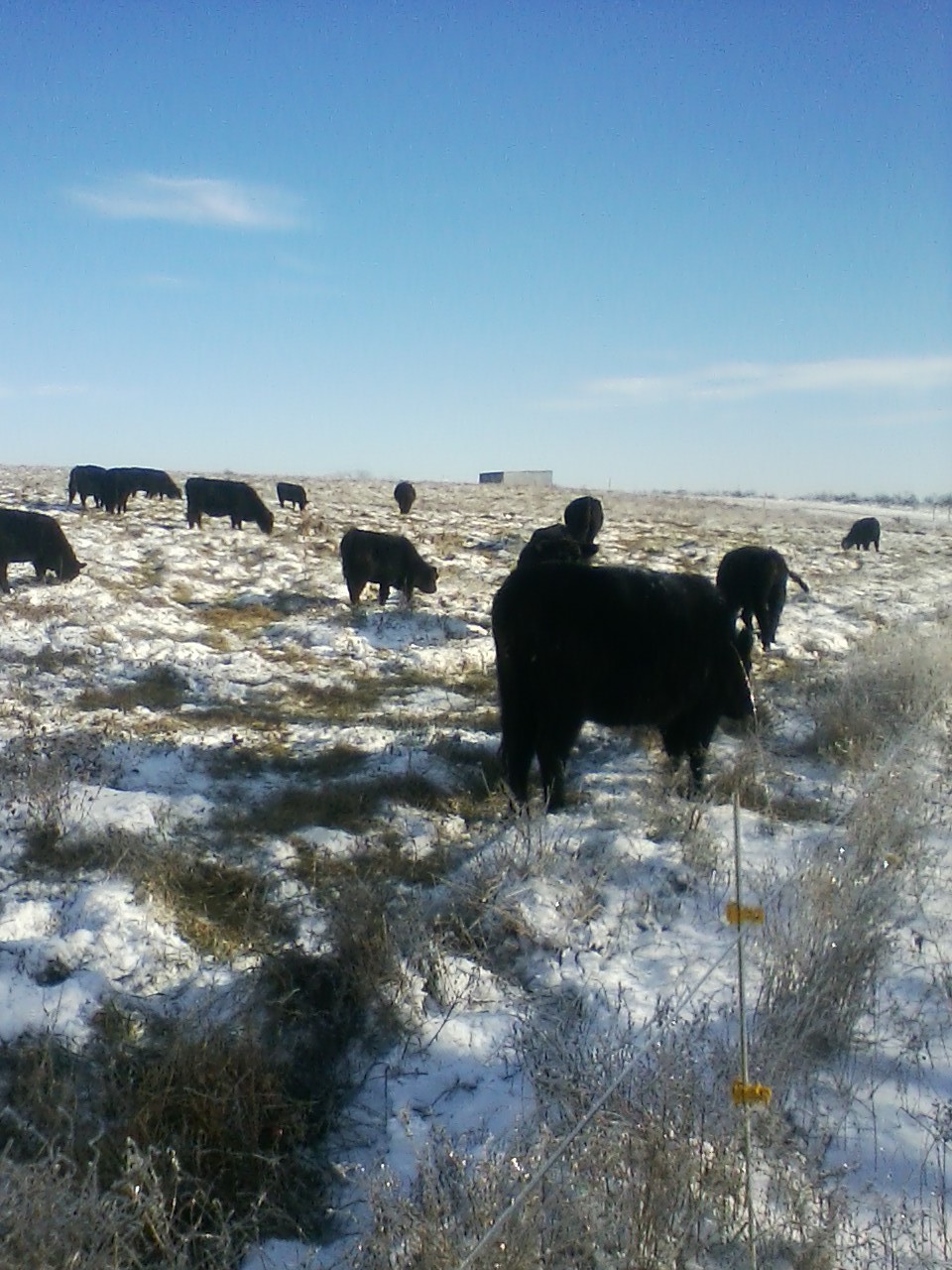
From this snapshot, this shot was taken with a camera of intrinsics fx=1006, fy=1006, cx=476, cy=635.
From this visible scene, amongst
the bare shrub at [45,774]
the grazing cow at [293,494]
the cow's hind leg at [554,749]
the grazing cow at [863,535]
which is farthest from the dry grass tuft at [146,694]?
the grazing cow at [863,535]

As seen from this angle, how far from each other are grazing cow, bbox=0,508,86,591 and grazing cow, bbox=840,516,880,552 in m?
18.4

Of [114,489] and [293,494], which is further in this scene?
[293,494]

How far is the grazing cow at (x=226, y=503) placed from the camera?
21344mm

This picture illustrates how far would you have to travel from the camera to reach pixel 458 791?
6535 millimetres

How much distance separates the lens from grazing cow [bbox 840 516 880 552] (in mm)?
24984

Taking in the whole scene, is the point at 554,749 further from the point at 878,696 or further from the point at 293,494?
the point at 293,494

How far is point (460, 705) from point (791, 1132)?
18.0ft

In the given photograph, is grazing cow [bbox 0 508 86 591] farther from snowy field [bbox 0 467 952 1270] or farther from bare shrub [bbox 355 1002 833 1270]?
bare shrub [bbox 355 1002 833 1270]

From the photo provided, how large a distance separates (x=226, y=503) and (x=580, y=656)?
1677 cm

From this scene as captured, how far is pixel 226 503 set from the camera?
2164cm

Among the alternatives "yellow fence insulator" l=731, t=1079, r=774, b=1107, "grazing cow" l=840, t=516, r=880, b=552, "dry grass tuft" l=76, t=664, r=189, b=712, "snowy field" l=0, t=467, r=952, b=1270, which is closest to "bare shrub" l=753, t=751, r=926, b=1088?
"snowy field" l=0, t=467, r=952, b=1270

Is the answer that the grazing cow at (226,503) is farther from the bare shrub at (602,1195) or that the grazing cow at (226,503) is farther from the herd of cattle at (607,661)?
the bare shrub at (602,1195)

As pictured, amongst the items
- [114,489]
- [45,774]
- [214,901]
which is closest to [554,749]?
[214,901]

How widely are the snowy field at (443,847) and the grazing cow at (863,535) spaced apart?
1301cm
